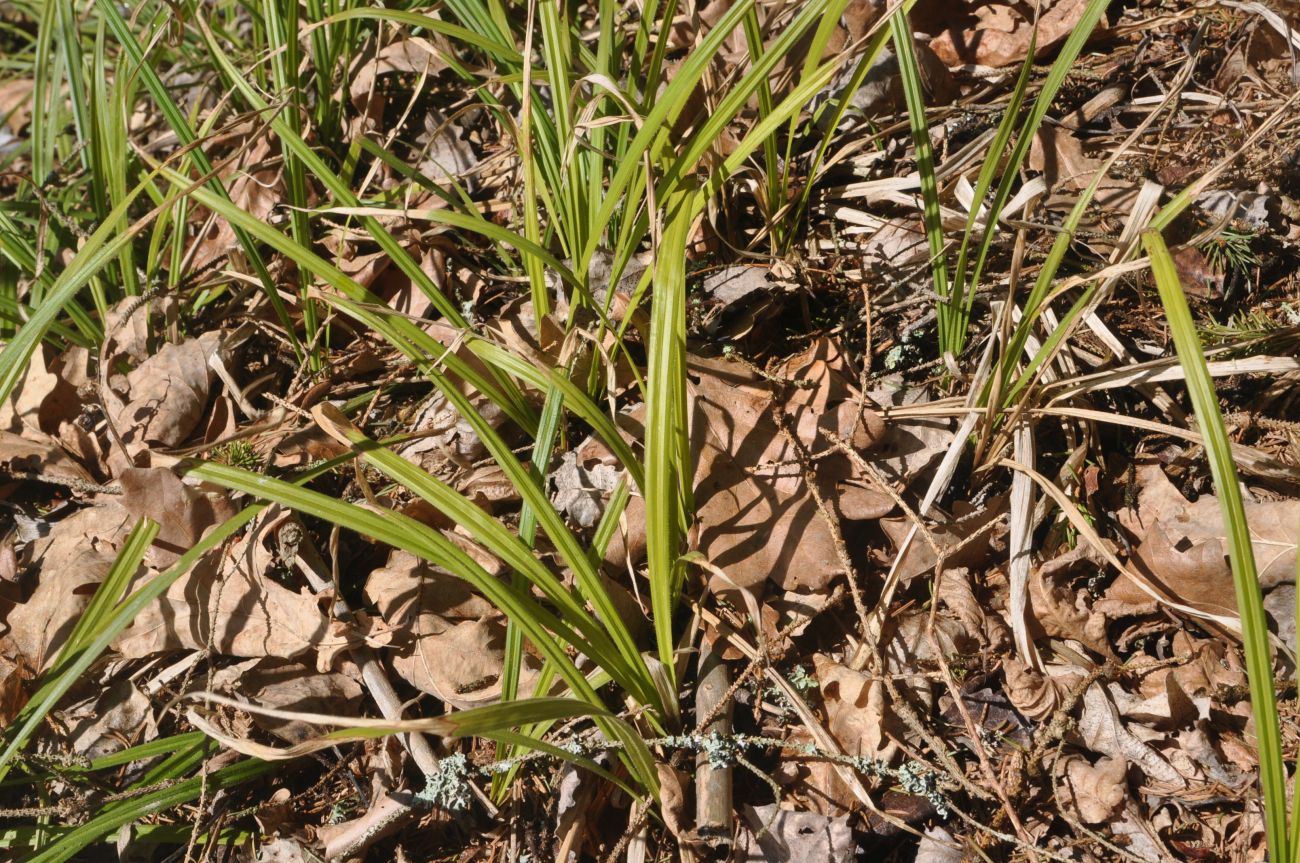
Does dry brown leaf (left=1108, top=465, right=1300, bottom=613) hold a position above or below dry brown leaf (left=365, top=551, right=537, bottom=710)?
above

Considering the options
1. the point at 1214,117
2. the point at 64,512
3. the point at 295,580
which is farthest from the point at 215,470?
the point at 1214,117

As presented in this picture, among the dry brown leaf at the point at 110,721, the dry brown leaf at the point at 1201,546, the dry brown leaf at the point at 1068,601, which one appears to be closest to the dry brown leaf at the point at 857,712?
the dry brown leaf at the point at 1068,601

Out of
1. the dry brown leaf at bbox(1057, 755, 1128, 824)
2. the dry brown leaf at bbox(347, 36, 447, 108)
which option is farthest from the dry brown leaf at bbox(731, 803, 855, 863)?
the dry brown leaf at bbox(347, 36, 447, 108)

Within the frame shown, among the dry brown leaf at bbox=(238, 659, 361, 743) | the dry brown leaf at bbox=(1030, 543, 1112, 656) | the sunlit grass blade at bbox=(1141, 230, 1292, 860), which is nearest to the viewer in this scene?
the sunlit grass blade at bbox=(1141, 230, 1292, 860)

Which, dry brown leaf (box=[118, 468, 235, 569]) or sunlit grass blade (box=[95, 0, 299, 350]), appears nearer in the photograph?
dry brown leaf (box=[118, 468, 235, 569])

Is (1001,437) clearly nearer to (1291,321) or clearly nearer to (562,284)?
(1291,321)

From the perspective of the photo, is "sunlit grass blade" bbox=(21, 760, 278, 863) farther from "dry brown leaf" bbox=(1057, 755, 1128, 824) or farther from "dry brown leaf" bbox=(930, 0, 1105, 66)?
"dry brown leaf" bbox=(930, 0, 1105, 66)

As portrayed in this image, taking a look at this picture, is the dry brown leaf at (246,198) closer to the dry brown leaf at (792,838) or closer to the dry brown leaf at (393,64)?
the dry brown leaf at (393,64)
